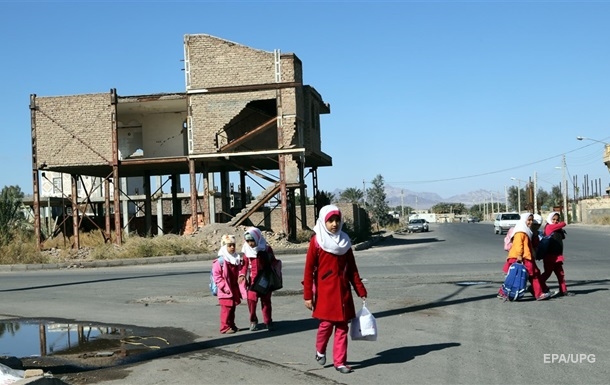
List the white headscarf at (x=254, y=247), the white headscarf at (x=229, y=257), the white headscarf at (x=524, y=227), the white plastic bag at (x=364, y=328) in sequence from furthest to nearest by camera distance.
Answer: the white headscarf at (x=524, y=227), the white headscarf at (x=229, y=257), the white headscarf at (x=254, y=247), the white plastic bag at (x=364, y=328)

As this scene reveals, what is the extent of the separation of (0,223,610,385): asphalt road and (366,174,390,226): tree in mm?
72277

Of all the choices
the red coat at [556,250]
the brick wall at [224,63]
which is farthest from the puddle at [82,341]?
the brick wall at [224,63]

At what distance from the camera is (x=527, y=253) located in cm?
1223

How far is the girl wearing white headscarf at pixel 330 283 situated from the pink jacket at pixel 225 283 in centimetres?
286

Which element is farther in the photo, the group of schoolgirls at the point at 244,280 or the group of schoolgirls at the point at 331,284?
the group of schoolgirls at the point at 244,280

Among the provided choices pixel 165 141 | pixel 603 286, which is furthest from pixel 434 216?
pixel 603 286

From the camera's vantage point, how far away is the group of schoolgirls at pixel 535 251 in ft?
40.1

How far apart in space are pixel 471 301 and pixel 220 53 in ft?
79.8

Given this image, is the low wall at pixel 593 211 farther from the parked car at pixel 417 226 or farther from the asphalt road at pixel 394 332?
the asphalt road at pixel 394 332

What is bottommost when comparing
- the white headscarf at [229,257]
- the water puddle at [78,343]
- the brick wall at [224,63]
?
the water puddle at [78,343]

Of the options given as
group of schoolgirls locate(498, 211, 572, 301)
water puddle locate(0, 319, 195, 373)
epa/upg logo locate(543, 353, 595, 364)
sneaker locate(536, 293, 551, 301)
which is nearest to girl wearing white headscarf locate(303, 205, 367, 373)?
epa/upg logo locate(543, 353, 595, 364)

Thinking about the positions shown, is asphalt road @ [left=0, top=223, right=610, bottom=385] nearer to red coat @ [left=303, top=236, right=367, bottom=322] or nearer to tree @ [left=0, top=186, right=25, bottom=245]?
red coat @ [left=303, top=236, right=367, bottom=322]

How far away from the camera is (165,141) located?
41156mm

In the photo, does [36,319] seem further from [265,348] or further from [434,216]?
[434,216]
